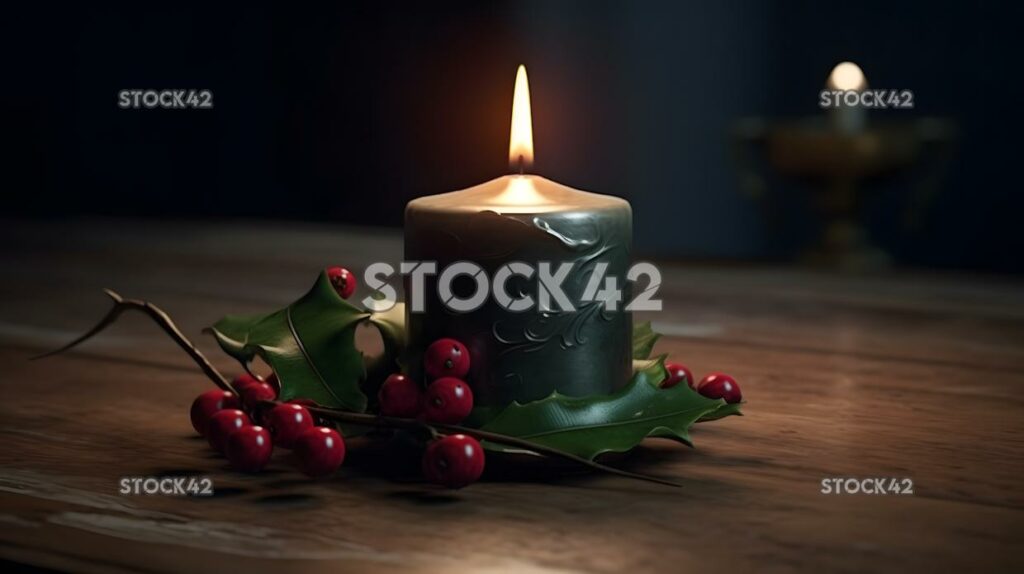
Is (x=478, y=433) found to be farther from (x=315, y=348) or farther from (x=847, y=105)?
(x=847, y=105)

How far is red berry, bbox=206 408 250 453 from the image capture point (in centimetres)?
61

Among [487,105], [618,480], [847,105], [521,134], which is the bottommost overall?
[618,480]

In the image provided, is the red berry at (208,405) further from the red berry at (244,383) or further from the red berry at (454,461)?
the red berry at (454,461)

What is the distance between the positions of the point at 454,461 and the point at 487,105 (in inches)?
90.5

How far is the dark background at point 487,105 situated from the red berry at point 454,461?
6.34ft

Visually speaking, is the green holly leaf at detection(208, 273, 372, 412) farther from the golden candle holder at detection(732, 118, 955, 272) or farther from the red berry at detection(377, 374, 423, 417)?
the golden candle holder at detection(732, 118, 955, 272)

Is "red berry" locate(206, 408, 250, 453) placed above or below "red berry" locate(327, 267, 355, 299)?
below

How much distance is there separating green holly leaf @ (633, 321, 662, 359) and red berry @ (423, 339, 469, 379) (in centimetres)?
18

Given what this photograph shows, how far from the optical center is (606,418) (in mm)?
612

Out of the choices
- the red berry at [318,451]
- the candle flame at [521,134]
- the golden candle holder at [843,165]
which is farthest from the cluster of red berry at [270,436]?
the golden candle holder at [843,165]

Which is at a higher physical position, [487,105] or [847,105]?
[487,105]

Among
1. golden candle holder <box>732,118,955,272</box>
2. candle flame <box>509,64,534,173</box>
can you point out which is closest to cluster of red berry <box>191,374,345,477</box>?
candle flame <box>509,64,534,173</box>

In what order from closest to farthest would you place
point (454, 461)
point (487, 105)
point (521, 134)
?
1. point (454, 461)
2. point (521, 134)
3. point (487, 105)

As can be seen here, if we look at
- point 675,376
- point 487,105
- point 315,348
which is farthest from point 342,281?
point 487,105
